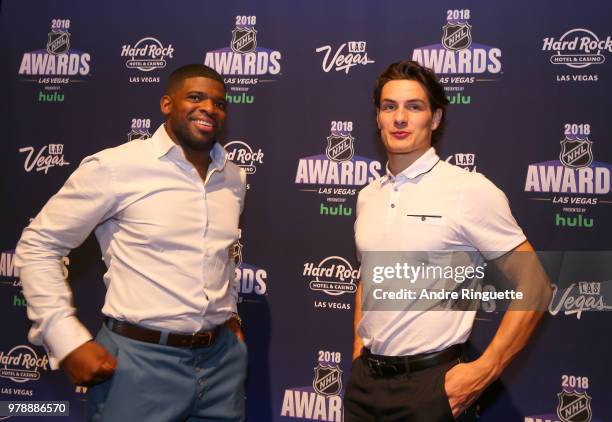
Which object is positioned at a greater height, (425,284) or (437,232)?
(437,232)

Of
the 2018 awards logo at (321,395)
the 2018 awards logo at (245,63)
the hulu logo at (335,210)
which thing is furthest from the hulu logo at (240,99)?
the 2018 awards logo at (321,395)

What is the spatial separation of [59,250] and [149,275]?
0.35m

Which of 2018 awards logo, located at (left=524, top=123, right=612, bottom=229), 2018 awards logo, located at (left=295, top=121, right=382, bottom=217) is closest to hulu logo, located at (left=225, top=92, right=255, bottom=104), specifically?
2018 awards logo, located at (left=295, top=121, right=382, bottom=217)

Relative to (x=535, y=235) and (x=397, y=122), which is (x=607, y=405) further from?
(x=397, y=122)

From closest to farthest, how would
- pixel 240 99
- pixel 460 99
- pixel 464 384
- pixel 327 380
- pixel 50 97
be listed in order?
pixel 464 384 → pixel 460 99 → pixel 327 380 → pixel 240 99 → pixel 50 97

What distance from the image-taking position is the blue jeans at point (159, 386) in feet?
6.47

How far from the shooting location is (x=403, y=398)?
1848 mm

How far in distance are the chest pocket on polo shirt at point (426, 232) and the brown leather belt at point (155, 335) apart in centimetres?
84

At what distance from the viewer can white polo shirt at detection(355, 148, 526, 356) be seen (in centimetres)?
187

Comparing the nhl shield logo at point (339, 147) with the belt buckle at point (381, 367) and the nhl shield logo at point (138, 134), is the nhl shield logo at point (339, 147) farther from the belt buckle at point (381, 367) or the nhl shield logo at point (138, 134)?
the belt buckle at point (381, 367)

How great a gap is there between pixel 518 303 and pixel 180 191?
1.27 m

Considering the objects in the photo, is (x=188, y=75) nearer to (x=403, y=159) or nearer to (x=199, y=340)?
(x=403, y=159)

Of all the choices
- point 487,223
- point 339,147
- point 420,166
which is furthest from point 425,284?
point 339,147

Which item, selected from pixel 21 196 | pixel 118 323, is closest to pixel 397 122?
pixel 118 323
